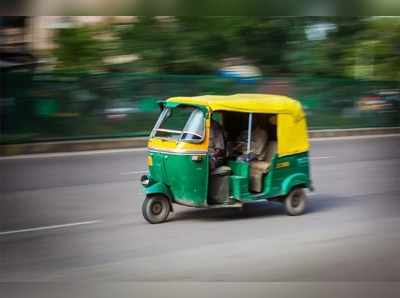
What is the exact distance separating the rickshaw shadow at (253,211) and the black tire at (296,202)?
0.08 ft

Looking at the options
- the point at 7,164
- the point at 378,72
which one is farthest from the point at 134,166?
the point at 378,72

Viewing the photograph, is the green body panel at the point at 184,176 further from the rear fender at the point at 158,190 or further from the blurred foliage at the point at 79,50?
the blurred foliage at the point at 79,50

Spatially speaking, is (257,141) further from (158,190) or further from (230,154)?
(158,190)

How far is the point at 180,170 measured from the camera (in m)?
2.72

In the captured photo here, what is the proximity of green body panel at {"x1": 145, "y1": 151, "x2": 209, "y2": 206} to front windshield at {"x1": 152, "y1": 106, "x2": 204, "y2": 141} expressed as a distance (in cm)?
7

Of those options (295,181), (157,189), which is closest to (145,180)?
(157,189)

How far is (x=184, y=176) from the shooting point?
271 centimetres

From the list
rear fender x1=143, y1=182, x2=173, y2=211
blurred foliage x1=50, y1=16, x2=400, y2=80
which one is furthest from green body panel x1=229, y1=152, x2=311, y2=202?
blurred foliage x1=50, y1=16, x2=400, y2=80

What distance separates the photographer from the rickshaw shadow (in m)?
2.60

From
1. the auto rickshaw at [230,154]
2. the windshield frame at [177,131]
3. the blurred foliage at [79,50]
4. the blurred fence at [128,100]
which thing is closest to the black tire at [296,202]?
the auto rickshaw at [230,154]

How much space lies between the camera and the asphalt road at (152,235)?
248cm

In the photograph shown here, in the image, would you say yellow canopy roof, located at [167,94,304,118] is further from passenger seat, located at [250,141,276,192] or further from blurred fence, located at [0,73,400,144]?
passenger seat, located at [250,141,276,192]

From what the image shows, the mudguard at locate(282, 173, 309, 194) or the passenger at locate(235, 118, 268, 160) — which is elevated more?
the passenger at locate(235, 118, 268, 160)

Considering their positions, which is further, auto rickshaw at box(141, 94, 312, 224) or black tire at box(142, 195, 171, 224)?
auto rickshaw at box(141, 94, 312, 224)
